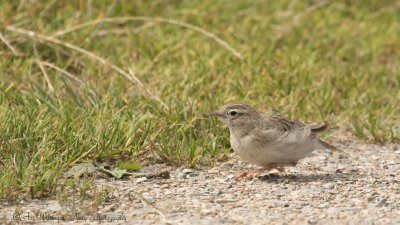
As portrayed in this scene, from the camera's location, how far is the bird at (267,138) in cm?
514

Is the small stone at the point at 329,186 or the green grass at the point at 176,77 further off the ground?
the green grass at the point at 176,77

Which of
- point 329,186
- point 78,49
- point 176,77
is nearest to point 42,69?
point 78,49


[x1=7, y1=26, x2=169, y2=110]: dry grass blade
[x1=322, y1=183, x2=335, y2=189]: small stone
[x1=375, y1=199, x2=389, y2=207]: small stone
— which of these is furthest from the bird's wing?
[x1=7, y1=26, x2=169, y2=110]: dry grass blade

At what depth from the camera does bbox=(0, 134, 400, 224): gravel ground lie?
4.24 meters

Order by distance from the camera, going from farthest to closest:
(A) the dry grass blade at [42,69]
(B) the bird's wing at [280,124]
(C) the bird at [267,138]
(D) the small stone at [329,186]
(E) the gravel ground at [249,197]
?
(A) the dry grass blade at [42,69] → (B) the bird's wing at [280,124] → (C) the bird at [267,138] → (D) the small stone at [329,186] → (E) the gravel ground at [249,197]

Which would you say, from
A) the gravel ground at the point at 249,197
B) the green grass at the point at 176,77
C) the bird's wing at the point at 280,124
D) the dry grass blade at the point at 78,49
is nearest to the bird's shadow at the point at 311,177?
the gravel ground at the point at 249,197

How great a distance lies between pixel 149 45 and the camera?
8.07 m

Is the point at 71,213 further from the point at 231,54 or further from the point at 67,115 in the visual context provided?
the point at 231,54

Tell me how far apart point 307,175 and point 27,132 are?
7.92 feet

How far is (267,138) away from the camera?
516cm

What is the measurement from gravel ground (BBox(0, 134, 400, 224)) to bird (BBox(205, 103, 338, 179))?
0.66 ft

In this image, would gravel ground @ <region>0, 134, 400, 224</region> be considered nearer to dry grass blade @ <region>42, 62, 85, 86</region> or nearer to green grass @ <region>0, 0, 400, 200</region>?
green grass @ <region>0, 0, 400, 200</region>

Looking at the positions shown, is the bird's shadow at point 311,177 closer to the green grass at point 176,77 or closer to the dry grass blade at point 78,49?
the green grass at point 176,77

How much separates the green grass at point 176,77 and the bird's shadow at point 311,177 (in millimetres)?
569
